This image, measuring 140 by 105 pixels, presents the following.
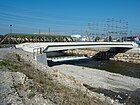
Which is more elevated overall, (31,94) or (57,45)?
(57,45)

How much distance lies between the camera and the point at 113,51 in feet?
226

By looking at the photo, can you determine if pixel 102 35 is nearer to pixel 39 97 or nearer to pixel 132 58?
pixel 132 58

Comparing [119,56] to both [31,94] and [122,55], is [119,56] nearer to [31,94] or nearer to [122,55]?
[122,55]

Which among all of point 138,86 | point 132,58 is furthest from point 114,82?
point 132,58

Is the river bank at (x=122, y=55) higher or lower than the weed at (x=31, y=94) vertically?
lower

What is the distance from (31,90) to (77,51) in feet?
229

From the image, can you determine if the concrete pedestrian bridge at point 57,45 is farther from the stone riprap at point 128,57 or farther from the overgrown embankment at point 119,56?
the overgrown embankment at point 119,56

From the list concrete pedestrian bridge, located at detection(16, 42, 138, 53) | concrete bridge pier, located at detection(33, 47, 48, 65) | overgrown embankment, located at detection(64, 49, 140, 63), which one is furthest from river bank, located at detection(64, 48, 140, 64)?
concrete bridge pier, located at detection(33, 47, 48, 65)

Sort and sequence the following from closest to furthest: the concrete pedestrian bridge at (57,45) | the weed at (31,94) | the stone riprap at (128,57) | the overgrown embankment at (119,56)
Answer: the weed at (31,94) < the concrete pedestrian bridge at (57,45) < the stone riprap at (128,57) < the overgrown embankment at (119,56)

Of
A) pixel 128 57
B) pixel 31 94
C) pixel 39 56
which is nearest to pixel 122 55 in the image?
pixel 128 57

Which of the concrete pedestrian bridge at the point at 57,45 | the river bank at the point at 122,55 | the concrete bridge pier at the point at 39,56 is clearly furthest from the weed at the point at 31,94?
the river bank at the point at 122,55

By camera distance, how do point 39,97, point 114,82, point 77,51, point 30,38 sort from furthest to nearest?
point 77,51, point 30,38, point 114,82, point 39,97

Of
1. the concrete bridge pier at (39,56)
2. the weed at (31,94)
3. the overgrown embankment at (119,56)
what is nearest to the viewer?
the weed at (31,94)

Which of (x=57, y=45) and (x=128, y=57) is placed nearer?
(x=57, y=45)
